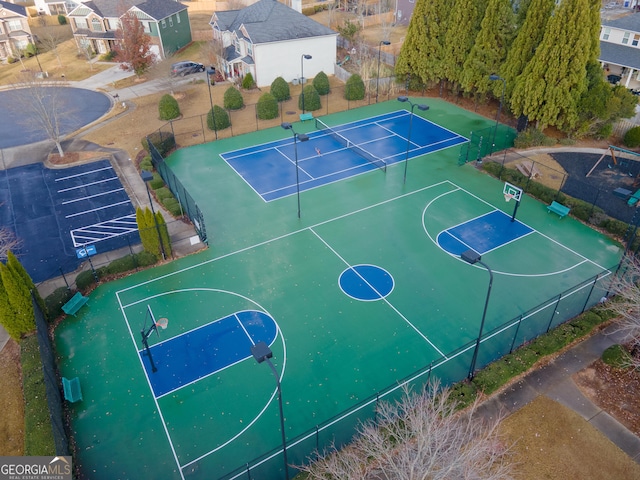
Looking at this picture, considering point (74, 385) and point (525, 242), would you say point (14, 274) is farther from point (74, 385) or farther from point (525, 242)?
point (525, 242)

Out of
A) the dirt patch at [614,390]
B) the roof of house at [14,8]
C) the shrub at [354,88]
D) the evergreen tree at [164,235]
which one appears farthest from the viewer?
the roof of house at [14,8]

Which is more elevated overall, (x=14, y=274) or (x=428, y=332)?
(x=14, y=274)

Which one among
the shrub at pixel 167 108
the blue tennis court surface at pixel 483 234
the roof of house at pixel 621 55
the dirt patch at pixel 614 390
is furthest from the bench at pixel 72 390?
the roof of house at pixel 621 55

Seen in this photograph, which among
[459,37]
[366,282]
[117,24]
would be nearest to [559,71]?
[459,37]

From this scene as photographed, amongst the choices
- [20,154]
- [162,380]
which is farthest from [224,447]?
[20,154]

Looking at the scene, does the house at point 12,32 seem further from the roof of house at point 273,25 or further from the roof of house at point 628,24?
the roof of house at point 628,24
